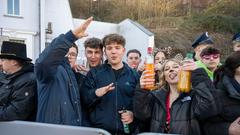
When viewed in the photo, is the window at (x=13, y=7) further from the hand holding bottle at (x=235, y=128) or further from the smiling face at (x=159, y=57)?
the hand holding bottle at (x=235, y=128)

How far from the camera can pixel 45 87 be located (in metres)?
3.08

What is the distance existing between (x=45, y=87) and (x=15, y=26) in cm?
1400

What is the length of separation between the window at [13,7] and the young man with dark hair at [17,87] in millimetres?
13598

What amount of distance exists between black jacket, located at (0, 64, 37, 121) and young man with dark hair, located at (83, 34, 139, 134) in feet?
1.67

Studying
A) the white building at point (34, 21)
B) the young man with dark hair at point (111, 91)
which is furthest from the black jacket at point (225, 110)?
the white building at point (34, 21)

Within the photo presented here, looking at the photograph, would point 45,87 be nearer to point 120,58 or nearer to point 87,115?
point 87,115

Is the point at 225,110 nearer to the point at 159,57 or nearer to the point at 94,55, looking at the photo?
the point at 94,55

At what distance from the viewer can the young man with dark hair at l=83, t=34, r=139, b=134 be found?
10.5 ft

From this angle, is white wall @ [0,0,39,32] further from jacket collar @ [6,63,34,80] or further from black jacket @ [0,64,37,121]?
black jacket @ [0,64,37,121]

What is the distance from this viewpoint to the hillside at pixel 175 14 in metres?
25.3

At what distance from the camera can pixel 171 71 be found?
10.1 feet

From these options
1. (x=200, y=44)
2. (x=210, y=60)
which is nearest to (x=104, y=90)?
(x=210, y=60)

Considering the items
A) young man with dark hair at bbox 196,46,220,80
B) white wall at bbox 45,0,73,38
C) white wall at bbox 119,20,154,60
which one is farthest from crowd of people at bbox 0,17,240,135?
white wall at bbox 119,20,154,60

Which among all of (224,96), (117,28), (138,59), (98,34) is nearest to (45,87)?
(224,96)
